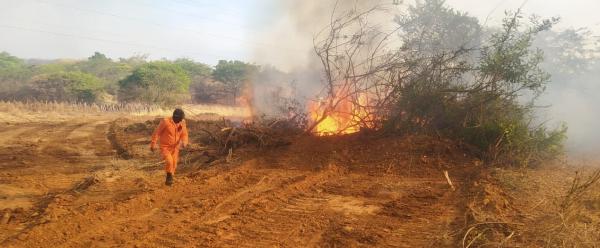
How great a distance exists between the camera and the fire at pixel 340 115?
433 inches

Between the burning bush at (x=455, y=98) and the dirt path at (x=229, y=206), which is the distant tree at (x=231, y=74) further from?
the dirt path at (x=229, y=206)

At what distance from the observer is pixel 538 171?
9.20m

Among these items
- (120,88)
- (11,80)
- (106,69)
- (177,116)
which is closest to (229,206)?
(177,116)

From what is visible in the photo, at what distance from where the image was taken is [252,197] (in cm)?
686

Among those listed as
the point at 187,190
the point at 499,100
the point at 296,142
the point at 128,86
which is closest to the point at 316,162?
the point at 296,142

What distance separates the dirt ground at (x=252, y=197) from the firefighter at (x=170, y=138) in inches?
16.0

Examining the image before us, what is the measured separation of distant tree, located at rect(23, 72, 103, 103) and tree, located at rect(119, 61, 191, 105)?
94.4 inches

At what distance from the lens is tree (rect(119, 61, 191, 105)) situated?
3180 cm

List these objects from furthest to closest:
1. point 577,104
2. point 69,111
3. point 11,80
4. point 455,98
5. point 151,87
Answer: point 11,80 < point 151,87 < point 69,111 < point 577,104 < point 455,98

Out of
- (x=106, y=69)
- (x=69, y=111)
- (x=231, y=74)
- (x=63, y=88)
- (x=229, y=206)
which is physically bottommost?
(x=229, y=206)

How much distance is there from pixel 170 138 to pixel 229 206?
210cm

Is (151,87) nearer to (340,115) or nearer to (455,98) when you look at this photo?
(340,115)

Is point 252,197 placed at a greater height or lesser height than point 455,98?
→ lesser

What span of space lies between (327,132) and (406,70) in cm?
256
